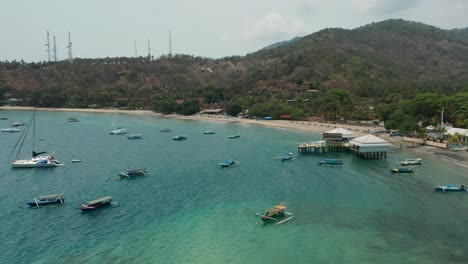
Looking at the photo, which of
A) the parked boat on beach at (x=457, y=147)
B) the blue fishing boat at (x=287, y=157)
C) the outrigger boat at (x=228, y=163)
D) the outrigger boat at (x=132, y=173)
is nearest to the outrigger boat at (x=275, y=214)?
the outrigger boat at (x=228, y=163)

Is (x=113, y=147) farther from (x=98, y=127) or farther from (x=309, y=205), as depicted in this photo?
(x=309, y=205)

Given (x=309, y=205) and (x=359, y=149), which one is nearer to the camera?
(x=309, y=205)

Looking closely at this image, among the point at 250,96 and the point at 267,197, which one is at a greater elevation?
the point at 250,96

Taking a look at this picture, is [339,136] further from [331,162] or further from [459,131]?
[459,131]

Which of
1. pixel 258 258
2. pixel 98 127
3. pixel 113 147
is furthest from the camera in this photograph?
pixel 98 127

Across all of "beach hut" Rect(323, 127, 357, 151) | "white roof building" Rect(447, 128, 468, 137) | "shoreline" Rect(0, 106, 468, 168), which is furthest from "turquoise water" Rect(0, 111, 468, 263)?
"white roof building" Rect(447, 128, 468, 137)

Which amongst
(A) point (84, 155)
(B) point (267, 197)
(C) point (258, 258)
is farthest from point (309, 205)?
(A) point (84, 155)
